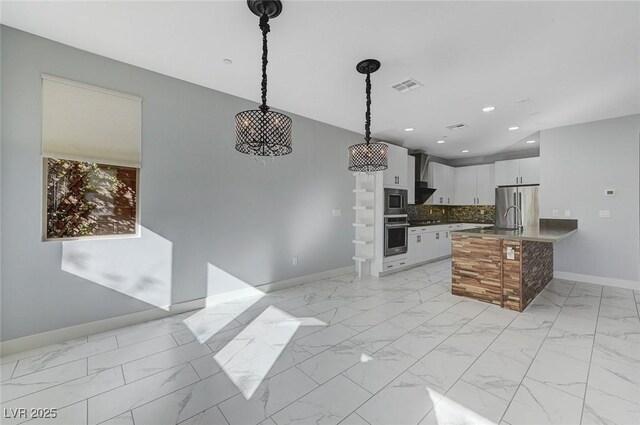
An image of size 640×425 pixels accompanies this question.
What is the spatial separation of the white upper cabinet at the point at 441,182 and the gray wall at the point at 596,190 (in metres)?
2.10

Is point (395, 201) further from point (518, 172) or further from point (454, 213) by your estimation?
point (454, 213)

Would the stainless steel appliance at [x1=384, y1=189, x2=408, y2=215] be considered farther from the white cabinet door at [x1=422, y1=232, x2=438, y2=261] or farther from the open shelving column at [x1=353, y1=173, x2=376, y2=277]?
the white cabinet door at [x1=422, y1=232, x2=438, y2=261]

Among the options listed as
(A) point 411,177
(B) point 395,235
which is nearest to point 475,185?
(A) point 411,177

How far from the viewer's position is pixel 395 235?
16.2 ft

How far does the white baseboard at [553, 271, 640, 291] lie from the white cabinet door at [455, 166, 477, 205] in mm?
2581

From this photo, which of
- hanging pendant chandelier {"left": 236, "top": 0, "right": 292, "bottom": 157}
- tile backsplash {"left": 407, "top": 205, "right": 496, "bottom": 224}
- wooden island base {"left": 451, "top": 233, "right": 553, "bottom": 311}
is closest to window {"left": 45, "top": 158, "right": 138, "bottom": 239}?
hanging pendant chandelier {"left": 236, "top": 0, "right": 292, "bottom": 157}

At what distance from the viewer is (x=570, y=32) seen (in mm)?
2145

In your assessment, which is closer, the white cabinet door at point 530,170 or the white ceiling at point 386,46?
the white ceiling at point 386,46

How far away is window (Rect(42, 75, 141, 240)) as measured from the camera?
2385mm

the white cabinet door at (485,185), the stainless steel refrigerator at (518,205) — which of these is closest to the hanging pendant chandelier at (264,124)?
the stainless steel refrigerator at (518,205)

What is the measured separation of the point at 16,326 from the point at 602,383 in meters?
4.57

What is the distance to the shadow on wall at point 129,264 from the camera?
2490 mm

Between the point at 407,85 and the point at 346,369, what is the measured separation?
9.86 feet

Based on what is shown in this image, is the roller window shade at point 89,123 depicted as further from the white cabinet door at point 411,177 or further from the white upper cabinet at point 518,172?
the white upper cabinet at point 518,172
